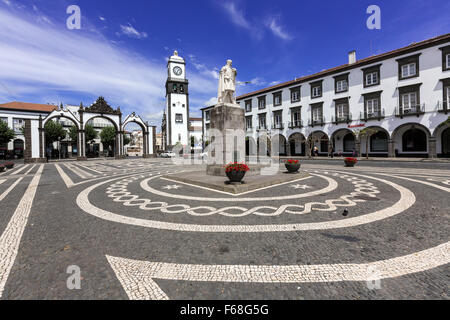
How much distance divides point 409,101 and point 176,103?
152 ft

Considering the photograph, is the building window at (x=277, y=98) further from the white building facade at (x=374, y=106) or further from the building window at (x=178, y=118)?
the building window at (x=178, y=118)

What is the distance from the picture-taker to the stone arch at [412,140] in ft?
75.9

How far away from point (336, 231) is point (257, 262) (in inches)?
73.2

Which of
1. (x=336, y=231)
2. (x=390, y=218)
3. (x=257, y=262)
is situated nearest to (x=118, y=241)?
(x=257, y=262)

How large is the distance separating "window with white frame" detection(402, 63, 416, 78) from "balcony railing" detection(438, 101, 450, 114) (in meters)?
4.22

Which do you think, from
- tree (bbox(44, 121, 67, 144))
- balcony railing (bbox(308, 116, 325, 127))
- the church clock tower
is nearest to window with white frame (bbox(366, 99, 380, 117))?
balcony railing (bbox(308, 116, 325, 127))

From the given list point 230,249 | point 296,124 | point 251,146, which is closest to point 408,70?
point 296,124

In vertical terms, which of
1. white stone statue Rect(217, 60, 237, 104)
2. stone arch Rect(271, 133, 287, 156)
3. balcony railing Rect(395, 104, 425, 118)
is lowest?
stone arch Rect(271, 133, 287, 156)

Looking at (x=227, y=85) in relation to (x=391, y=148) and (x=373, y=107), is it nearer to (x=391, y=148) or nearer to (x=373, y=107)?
(x=373, y=107)

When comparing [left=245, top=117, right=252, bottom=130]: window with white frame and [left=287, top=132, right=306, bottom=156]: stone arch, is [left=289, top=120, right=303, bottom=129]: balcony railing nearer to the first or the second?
[left=287, top=132, right=306, bottom=156]: stone arch

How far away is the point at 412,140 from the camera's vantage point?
24.7 m

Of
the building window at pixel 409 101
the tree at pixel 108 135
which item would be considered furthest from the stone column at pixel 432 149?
the tree at pixel 108 135

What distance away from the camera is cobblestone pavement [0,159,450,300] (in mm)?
2223
